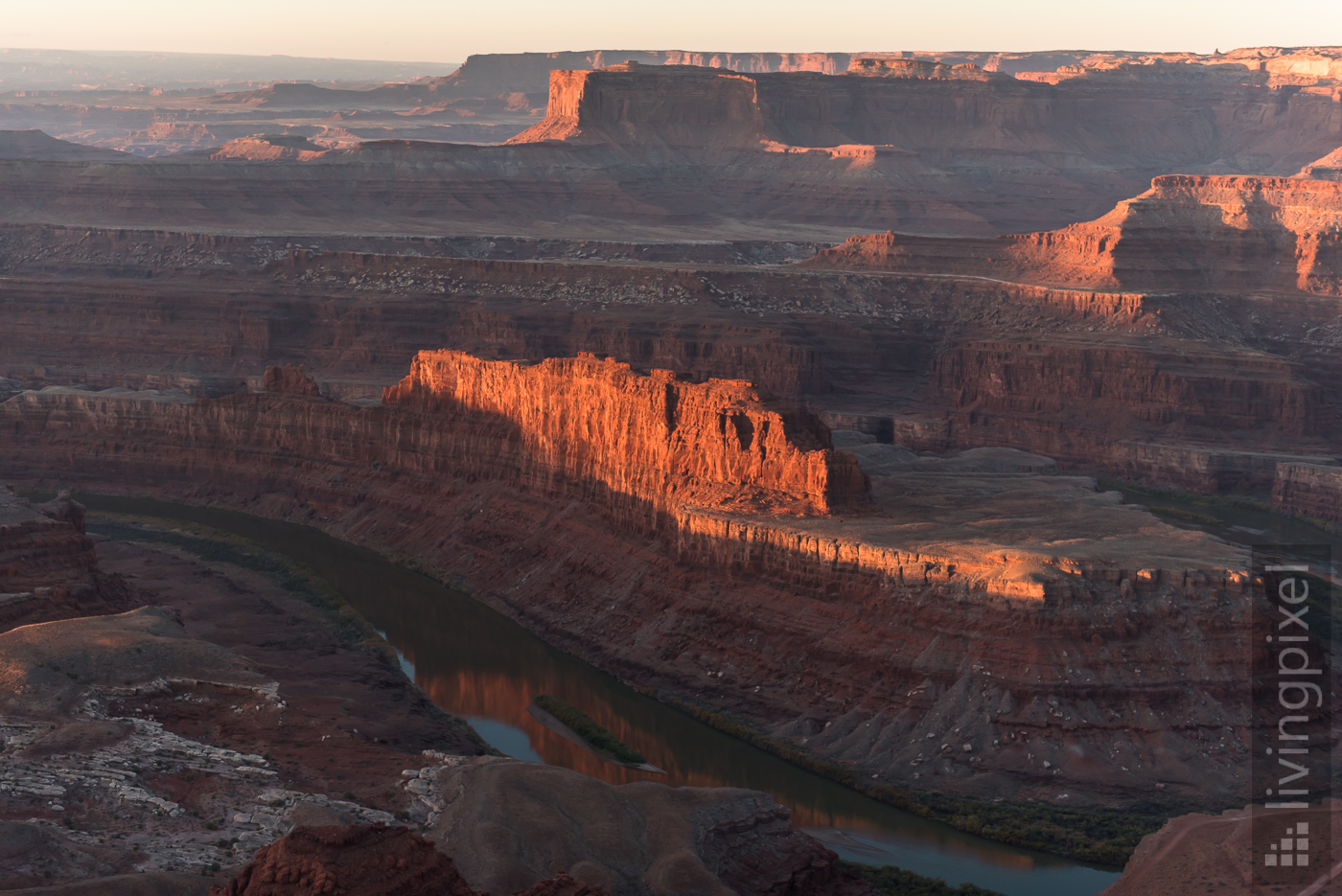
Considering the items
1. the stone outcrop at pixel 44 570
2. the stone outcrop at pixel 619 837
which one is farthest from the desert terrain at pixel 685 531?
the stone outcrop at pixel 44 570

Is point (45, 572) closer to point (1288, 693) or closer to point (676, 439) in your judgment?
point (676, 439)

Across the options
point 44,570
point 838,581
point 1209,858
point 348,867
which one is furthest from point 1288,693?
point 44,570

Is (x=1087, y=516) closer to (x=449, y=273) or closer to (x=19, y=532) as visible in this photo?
(x=19, y=532)

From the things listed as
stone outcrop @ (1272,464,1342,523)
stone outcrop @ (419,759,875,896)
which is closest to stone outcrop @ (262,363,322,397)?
stone outcrop @ (419,759,875,896)

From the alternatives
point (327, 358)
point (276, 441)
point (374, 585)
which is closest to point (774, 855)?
point (374, 585)

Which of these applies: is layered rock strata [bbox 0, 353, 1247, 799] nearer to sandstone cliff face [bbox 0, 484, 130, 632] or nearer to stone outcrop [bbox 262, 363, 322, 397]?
stone outcrop [bbox 262, 363, 322, 397]

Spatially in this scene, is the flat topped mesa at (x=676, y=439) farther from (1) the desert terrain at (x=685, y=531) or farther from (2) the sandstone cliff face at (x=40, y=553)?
(2) the sandstone cliff face at (x=40, y=553)
